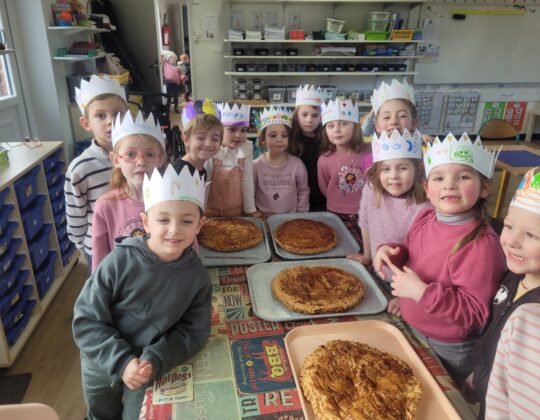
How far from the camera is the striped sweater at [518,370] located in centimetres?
81

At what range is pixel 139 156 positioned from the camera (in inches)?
59.6

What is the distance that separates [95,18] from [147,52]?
293 cm

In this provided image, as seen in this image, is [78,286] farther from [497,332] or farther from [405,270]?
[497,332]

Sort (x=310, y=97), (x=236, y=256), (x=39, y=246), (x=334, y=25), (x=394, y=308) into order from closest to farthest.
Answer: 1. (x=394, y=308)
2. (x=236, y=256)
3. (x=310, y=97)
4. (x=39, y=246)
5. (x=334, y=25)

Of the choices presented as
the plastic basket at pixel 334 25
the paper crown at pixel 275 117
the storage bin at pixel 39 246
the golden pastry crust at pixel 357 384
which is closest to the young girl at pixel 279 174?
the paper crown at pixel 275 117

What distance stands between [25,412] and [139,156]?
91 centimetres

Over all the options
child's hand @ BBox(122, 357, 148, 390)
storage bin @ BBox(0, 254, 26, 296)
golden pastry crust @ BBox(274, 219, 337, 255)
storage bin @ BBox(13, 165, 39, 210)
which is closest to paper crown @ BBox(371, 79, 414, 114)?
golden pastry crust @ BBox(274, 219, 337, 255)

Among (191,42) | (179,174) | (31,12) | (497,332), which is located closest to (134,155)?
(179,174)

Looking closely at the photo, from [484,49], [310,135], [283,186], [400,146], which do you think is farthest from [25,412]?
[484,49]

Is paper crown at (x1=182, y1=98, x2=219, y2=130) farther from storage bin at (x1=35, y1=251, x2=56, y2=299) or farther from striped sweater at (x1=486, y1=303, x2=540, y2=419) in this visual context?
striped sweater at (x1=486, y1=303, x2=540, y2=419)

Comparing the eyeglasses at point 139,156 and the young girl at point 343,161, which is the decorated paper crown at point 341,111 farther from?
the eyeglasses at point 139,156

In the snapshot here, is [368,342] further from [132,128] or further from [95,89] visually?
[95,89]

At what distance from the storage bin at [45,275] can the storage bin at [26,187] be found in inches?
18.5

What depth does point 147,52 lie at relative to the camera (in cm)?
843
